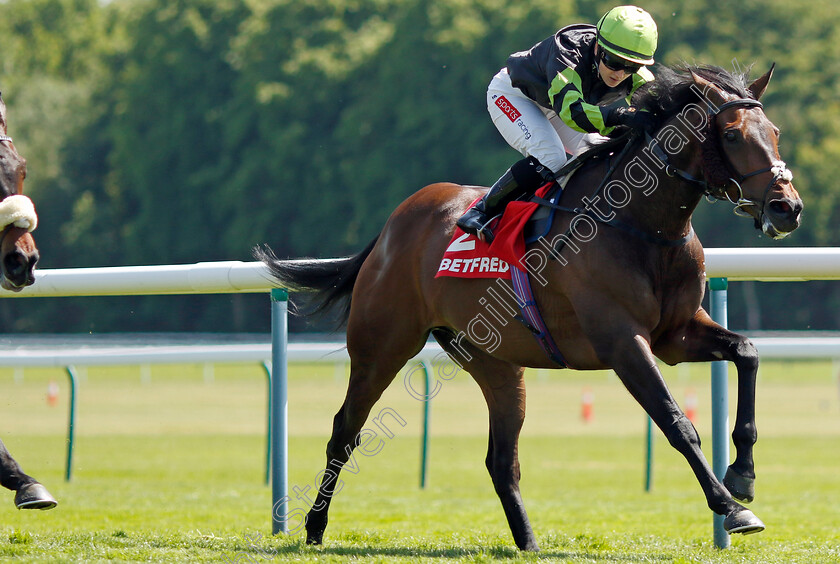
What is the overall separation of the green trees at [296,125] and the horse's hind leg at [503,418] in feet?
79.0

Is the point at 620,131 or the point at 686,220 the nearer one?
the point at 686,220

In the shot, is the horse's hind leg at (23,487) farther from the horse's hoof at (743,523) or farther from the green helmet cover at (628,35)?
the green helmet cover at (628,35)

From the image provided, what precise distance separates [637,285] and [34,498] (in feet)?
8.56

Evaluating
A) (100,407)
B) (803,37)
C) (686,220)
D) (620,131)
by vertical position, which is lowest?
(100,407)

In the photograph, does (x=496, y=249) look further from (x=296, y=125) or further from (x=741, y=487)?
(x=296, y=125)

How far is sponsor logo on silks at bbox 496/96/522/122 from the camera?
5.39 metres

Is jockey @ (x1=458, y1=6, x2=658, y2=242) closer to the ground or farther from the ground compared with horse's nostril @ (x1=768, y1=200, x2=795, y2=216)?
farther from the ground

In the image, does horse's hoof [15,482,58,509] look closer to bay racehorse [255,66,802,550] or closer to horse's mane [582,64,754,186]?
bay racehorse [255,66,802,550]

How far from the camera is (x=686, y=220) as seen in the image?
4.71 metres

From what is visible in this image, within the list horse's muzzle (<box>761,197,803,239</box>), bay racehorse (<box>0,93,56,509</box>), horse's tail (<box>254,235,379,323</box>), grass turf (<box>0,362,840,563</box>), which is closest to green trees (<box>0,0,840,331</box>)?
grass turf (<box>0,362,840,563</box>)

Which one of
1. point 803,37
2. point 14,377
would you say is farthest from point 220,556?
point 803,37

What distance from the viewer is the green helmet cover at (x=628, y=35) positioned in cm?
481

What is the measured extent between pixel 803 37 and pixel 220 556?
116 feet

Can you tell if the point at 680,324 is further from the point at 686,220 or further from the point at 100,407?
the point at 100,407
